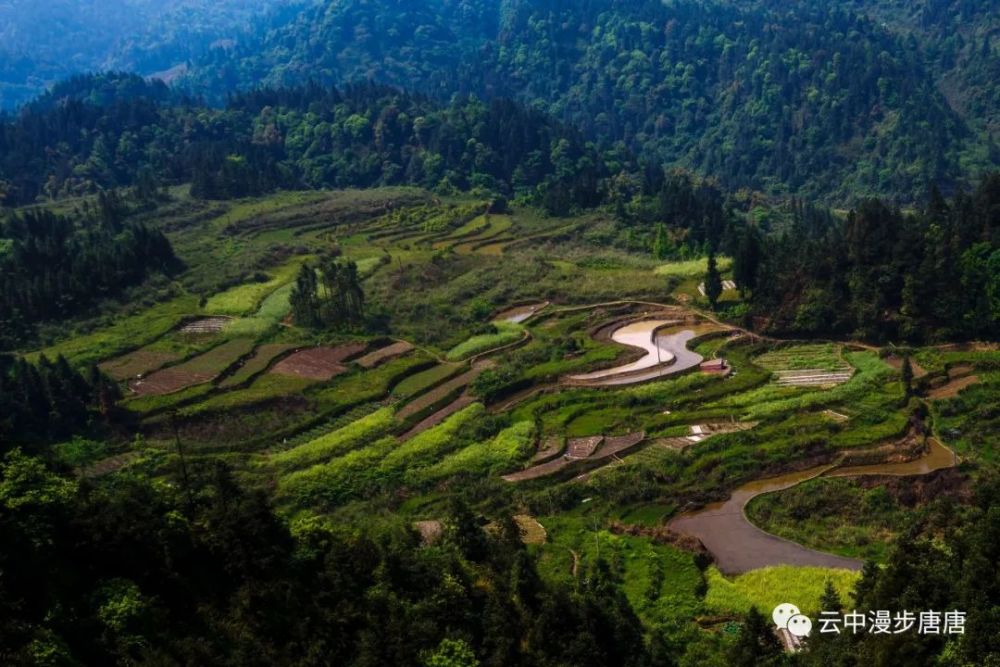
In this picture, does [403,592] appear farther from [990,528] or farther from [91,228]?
[91,228]

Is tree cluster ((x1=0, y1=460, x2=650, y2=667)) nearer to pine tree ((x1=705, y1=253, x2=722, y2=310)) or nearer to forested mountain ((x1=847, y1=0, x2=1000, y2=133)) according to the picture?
pine tree ((x1=705, y1=253, x2=722, y2=310))

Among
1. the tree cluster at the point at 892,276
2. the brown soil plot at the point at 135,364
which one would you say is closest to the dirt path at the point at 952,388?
the tree cluster at the point at 892,276

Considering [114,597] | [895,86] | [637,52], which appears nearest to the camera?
[114,597]

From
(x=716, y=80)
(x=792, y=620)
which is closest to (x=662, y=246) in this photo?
(x=792, y=620)

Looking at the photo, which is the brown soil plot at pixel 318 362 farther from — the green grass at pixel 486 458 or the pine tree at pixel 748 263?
the pine tree at pixel 748 263

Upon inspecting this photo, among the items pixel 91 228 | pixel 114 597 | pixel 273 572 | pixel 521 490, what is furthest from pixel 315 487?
pixel 91 228

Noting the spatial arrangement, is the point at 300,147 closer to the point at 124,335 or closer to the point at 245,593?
the point at 124,335
